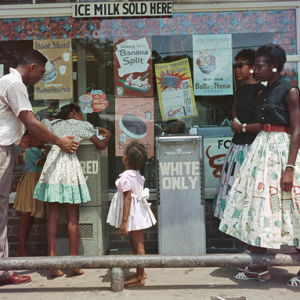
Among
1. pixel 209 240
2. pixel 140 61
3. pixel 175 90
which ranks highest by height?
pixel 140 61

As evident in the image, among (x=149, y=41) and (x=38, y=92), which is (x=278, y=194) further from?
(x=38, y=92)

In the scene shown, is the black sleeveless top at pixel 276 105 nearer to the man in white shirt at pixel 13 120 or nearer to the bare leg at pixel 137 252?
the bare leg at pixel 137 252

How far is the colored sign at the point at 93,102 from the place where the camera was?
482 centimetres

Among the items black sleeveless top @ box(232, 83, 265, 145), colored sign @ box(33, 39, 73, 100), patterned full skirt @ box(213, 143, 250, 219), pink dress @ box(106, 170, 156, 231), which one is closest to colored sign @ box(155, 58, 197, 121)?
black sleeveless top @ box(232, 83, 265, 145)

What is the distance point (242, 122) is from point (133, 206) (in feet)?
5.15

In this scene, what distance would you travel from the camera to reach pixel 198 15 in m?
4.72

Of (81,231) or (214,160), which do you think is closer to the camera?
(81,231)

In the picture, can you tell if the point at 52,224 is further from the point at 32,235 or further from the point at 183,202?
the point at 183,202

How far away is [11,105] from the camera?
10.8 ft

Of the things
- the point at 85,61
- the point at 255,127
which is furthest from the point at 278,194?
the point at 85,61

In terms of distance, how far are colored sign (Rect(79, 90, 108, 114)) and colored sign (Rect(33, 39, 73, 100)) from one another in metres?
0.18

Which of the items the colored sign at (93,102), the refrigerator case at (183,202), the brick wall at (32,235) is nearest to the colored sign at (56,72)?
the colored sign at (93,102)

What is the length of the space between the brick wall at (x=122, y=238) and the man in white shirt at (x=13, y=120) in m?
1.07

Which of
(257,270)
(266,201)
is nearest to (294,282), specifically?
(257,270)
